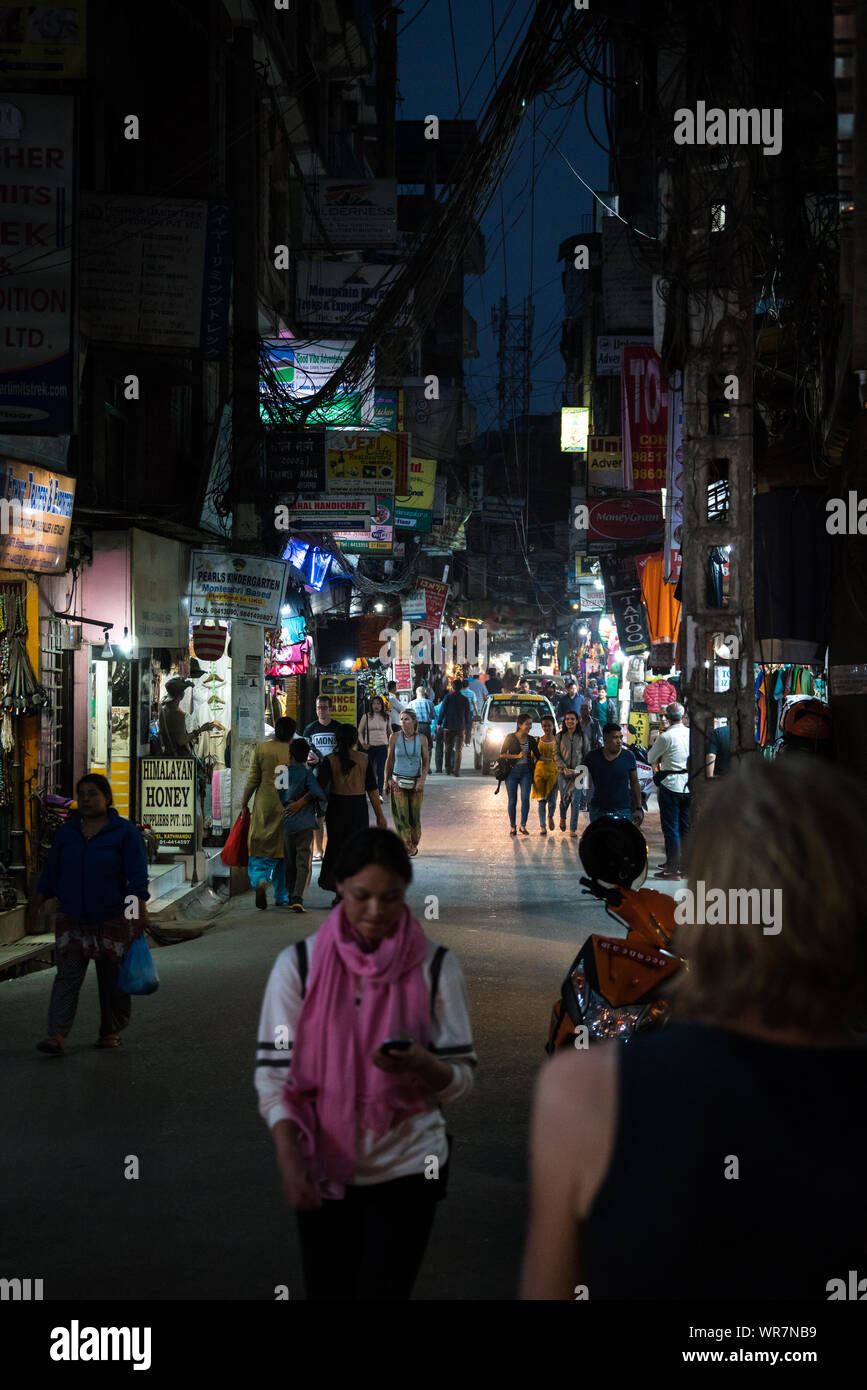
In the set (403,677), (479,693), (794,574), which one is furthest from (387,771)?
(479,693)

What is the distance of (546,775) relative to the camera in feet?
70.4

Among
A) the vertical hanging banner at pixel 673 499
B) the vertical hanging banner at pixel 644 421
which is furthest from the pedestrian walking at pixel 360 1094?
the vertical hanging banner at pixel 644 421

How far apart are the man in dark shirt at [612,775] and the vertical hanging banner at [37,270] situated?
693 centimetres

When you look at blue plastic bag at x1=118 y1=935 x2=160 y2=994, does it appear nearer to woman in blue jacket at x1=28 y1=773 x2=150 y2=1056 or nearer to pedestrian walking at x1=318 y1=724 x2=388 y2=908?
woman in blue jacket at x1=28 y1=773 x2=150 y2=1056

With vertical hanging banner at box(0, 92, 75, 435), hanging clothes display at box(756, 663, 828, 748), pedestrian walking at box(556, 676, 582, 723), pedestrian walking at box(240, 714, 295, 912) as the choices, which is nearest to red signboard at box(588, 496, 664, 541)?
hanging clothes display at box(756, 663, 828, 748)

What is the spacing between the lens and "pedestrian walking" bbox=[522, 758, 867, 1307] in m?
1.87

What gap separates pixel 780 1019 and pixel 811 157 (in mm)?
10450

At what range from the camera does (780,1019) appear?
190cm

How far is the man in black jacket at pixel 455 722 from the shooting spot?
33.8 m

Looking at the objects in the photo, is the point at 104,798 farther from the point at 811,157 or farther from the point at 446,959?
the point at 811,157

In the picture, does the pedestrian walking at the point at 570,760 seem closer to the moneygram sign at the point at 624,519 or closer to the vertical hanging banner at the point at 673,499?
the moneygram sign at the point at 624,519

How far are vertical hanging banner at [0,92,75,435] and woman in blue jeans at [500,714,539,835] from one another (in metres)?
11.4
